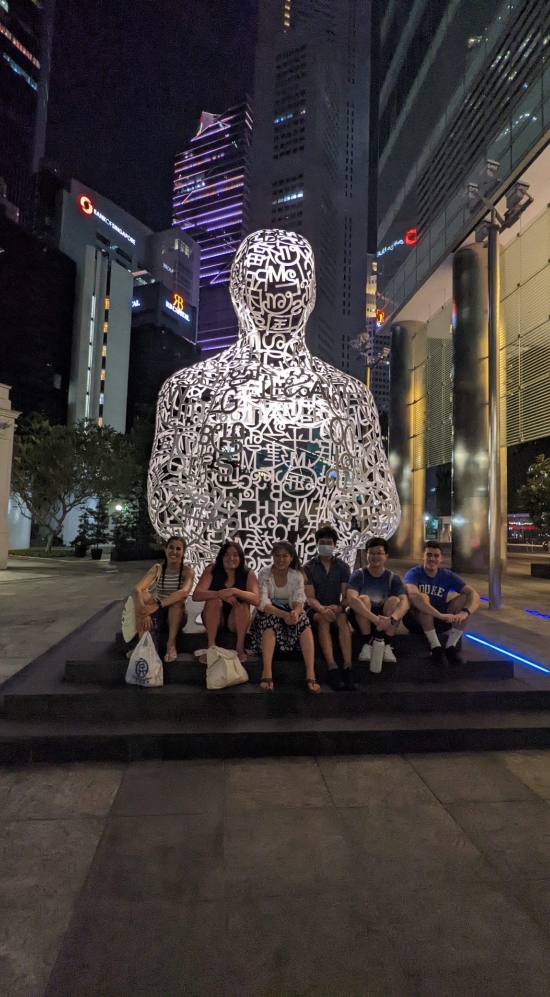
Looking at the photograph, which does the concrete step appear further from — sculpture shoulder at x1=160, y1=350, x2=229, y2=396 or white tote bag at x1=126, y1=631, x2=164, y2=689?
sculpture shoulder at x1=160, y1=350, x2=229, y2=396

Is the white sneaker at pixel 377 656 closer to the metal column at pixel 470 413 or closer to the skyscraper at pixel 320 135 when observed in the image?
the metal column at pixel 470 413

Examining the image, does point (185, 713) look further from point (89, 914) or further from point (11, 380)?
point (11, 380)

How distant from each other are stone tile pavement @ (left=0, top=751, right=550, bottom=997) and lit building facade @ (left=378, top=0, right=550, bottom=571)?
9.55 m

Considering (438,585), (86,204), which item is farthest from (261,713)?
(86,204)

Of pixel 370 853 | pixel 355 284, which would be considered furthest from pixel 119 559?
pixel 355 284

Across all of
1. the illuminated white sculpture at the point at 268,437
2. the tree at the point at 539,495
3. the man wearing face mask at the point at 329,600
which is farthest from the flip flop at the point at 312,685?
the tree at the point at 539,495

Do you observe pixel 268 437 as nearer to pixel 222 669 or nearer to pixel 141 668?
pixel 222 669

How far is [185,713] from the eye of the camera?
12.8 feet

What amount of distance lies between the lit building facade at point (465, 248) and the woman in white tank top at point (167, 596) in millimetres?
8380

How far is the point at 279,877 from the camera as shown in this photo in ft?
7.84

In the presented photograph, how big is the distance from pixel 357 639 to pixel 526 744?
1425mm

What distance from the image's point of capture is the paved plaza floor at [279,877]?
1.87 metres

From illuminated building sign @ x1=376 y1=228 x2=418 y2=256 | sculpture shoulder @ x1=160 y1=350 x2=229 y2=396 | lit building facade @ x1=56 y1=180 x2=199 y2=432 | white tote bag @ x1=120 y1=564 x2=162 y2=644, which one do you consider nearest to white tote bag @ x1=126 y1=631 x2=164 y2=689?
white tote bag @ x1=120 y1=564 x2=162 y2=644

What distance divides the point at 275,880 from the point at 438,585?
3.02 metres
